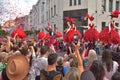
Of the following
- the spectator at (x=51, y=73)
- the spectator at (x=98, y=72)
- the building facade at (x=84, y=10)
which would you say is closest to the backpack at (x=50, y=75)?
the spectator at (x=51, y=73)

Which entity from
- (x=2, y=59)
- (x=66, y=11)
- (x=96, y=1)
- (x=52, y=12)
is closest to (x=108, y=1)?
(x=96, y=1)

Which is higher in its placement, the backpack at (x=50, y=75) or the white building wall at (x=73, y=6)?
the white building wall at (x=73, y=6)

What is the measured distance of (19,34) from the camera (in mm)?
17422

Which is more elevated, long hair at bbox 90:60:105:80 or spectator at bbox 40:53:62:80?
long hair at bbox 90:60:105:80

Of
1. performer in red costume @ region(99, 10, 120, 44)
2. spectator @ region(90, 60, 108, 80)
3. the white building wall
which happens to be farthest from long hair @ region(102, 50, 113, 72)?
the white building wall

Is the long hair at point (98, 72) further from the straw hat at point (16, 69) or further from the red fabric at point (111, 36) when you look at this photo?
the red fabric at point (111, 36)

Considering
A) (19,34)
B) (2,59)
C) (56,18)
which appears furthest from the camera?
(56,18)

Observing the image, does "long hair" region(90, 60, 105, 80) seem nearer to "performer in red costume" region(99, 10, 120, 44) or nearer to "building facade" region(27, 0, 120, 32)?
"performer in red costume" region(99, 10, 120, 44)

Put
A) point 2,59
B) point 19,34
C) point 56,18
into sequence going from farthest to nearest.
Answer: point 56,18 → point 19,34 → point 2,59

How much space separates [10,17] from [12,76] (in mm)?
13995

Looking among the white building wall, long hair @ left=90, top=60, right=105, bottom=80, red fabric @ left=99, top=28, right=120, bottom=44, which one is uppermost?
the white building wall

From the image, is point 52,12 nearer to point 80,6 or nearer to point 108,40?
point 80,6

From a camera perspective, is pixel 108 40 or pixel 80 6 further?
pixel 80 6

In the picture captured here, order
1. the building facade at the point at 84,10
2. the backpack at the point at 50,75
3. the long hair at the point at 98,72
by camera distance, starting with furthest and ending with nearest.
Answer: the building facade at the point at 84,10 < the backpack at the point at 50,75 < the long hair at the point at 98,72
